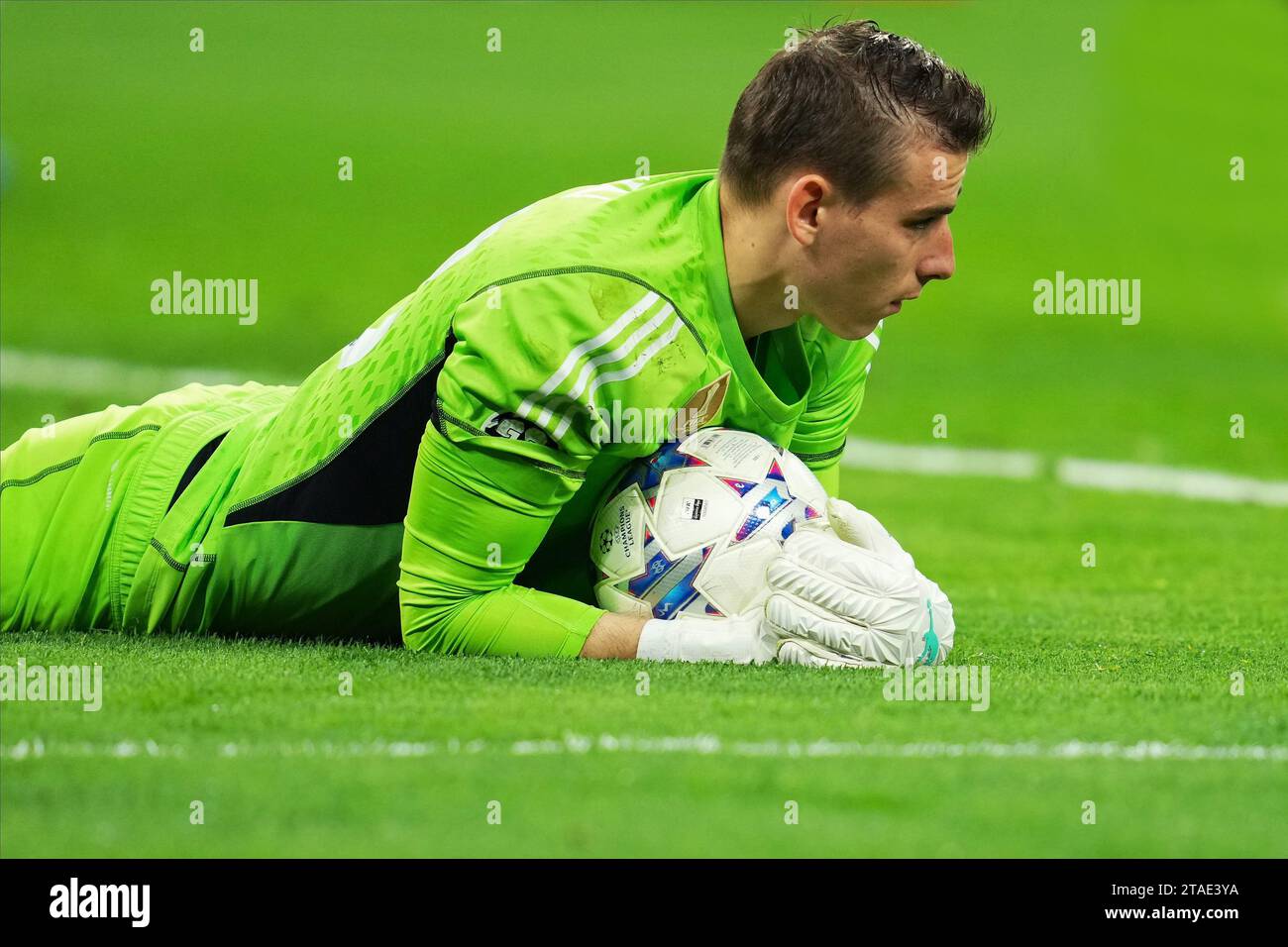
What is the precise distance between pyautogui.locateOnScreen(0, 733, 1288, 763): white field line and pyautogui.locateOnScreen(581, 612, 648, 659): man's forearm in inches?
36.2

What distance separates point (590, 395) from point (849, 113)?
3.41 feet

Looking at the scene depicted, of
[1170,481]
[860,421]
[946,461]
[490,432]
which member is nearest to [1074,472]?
[1170,481]

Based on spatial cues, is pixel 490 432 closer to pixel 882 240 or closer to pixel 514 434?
pixel 514 434

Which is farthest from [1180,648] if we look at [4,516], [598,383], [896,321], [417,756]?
[896,321]

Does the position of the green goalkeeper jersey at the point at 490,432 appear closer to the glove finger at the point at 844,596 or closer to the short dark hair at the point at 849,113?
the short dark hair at the point at 849,113

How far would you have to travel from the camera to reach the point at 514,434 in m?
4.95

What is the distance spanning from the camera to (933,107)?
507 centimetres

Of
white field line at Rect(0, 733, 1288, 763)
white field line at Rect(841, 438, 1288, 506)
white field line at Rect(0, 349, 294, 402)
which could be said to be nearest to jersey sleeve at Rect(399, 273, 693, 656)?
white field line at Rect(0, 733, 1288, 763)

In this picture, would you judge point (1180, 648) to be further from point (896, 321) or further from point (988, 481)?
point (896, 321)

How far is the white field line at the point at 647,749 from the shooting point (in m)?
4.12

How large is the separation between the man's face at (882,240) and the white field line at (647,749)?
1.41 metres

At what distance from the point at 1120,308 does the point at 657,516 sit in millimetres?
18398

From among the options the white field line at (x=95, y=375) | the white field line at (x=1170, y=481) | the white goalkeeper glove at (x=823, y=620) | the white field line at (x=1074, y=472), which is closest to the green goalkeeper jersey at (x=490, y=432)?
the white goalkeeper glove at (x=823, y=620)
